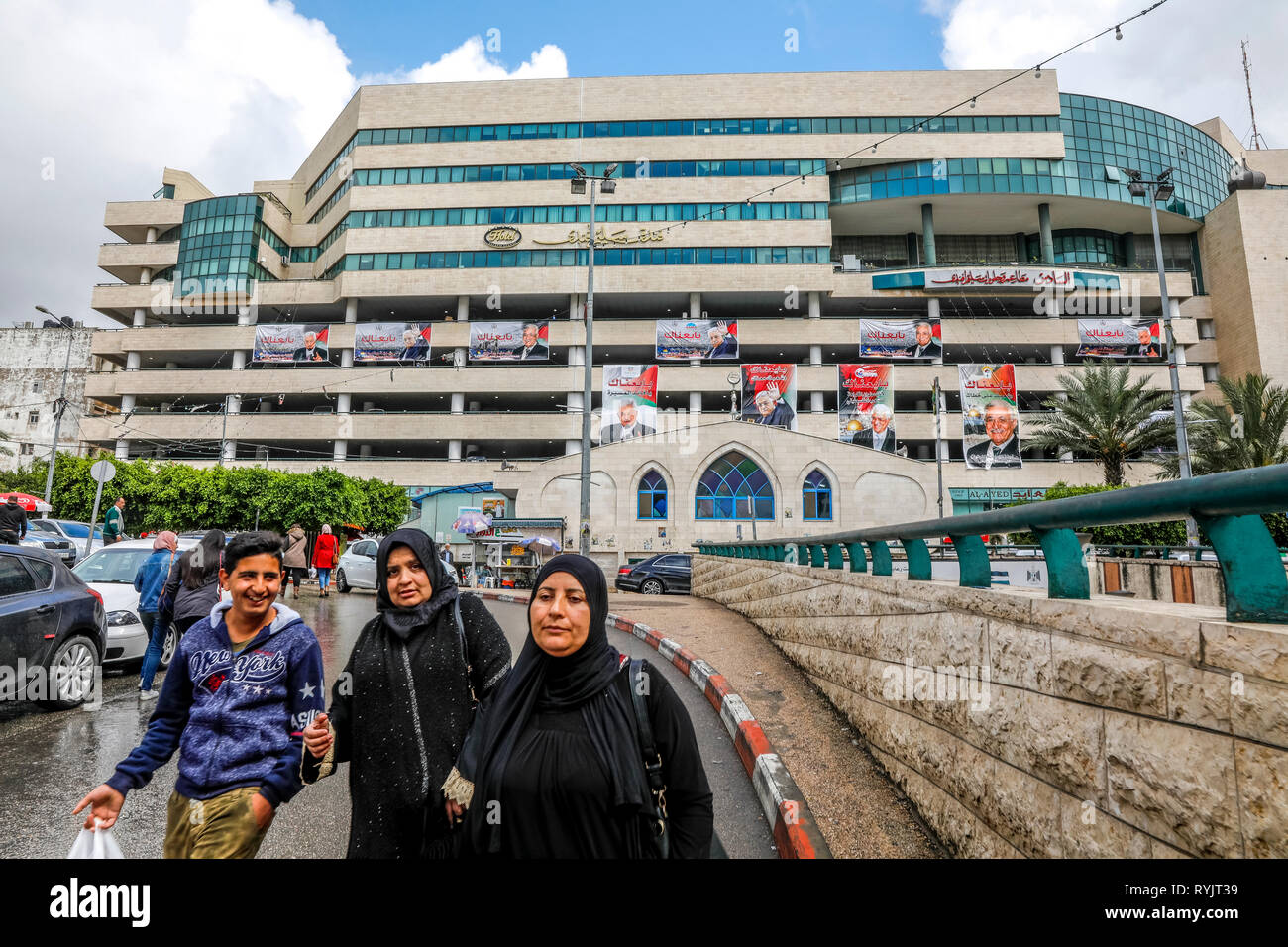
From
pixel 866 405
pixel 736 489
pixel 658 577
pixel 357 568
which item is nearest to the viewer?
pixel 357 568

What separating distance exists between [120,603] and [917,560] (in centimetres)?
849

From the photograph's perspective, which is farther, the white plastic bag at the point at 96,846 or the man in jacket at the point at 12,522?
the man in jacket at the point at 12,522

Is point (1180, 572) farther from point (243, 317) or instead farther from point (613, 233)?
point (243, 317)

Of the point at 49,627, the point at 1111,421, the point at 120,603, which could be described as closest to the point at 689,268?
the point at 1111,421

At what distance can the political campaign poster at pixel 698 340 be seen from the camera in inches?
1551

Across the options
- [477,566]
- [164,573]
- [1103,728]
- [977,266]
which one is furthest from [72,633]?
[977,266]

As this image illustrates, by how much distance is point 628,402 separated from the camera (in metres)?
37.4

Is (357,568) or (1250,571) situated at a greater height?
(1250,571)

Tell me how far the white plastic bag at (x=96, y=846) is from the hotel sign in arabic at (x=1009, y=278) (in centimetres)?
4408

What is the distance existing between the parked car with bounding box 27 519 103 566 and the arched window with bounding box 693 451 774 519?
22203 mm

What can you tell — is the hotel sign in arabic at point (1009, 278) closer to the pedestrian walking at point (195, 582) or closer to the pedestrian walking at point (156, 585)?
the pedestrian walking at point (156, 585)

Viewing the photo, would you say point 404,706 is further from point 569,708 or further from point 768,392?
point 768,392

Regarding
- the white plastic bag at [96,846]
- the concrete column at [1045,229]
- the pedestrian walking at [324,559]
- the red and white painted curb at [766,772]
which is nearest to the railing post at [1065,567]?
the red and white painted curb at [766,772]
